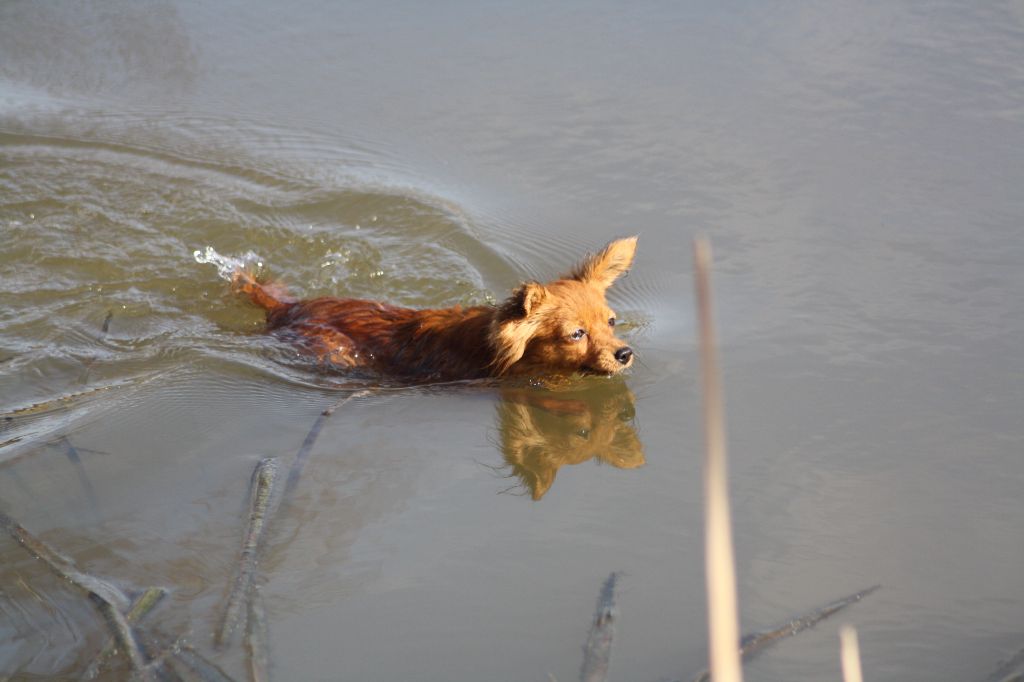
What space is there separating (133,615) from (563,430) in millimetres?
2329

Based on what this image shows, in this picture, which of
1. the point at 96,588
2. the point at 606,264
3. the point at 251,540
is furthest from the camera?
the point at 606,264

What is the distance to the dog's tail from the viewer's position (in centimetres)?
679

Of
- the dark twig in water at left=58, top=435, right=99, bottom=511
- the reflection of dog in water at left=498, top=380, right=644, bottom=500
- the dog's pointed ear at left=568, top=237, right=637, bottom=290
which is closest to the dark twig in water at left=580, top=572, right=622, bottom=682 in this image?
the reflection of dog in water at left=498, top=380, right=644, bottom=500

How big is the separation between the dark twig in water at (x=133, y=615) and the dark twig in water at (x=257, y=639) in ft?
1.08

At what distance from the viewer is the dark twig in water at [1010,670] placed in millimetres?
3283

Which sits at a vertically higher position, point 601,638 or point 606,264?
point 606,264

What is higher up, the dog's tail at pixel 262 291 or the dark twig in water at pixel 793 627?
the dog's tail at pixel 262 291

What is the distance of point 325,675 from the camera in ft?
11.2

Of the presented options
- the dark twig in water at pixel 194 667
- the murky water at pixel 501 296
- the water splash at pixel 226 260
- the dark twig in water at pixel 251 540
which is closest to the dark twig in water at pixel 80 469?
the murky water at pixel 501 296

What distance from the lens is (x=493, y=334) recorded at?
573 cm

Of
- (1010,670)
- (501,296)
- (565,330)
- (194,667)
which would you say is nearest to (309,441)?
(565,330)

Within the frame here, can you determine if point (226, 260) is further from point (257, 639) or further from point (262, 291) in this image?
point (257, 639)

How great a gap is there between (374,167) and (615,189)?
75.3 inches

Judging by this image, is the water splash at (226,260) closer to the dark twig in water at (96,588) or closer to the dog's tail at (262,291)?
the dog's tail at (262,291)
